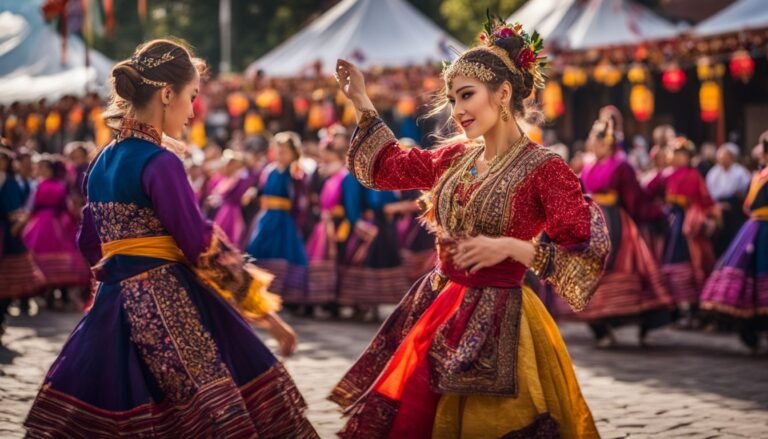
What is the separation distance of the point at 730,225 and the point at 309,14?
24.2 meters

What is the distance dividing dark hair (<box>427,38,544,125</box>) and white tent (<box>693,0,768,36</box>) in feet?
36.6

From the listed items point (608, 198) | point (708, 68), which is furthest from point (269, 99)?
point (608, 198)

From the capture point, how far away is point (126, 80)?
4270 millimetres

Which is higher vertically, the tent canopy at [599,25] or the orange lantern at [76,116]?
the tent canopy at [599,25]

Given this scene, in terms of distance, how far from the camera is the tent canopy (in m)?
17.7

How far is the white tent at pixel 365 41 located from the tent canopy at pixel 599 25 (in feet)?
7.36

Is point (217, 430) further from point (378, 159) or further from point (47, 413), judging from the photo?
point (378, 159)

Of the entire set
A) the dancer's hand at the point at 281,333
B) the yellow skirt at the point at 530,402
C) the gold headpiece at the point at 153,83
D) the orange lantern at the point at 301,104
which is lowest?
the yellow skirt at the point at 530,402

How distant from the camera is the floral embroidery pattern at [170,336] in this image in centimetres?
412

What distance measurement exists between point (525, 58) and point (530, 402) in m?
1.27

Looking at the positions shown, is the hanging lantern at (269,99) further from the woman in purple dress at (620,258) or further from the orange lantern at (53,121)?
the woman in purple dress at (620,258)

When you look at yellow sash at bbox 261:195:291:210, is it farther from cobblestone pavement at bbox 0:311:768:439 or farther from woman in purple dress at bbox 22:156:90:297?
woman in purple dress at bbox 22:156:90:297

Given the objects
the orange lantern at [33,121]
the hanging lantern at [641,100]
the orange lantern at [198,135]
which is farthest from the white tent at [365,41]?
the orange lantern at [33,121]

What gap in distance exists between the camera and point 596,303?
9.55m
